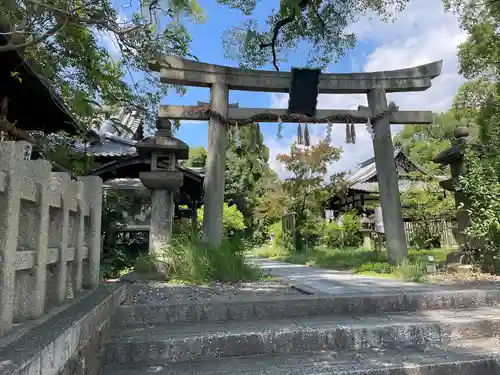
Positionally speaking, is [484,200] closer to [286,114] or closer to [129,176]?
[286,114]

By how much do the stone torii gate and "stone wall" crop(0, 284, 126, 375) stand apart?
170 inches

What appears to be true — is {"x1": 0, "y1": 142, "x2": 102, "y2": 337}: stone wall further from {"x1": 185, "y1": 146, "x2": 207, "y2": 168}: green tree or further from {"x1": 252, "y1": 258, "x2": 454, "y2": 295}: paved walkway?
{"x1": 185, "y1": 146, "x2": 207, "y2": 168}: green tree

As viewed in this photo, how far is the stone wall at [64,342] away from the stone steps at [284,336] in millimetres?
327

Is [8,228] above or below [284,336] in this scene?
above

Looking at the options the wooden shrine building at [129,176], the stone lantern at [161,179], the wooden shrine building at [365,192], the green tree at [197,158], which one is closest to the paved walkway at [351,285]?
the stone lantern at [161,179]

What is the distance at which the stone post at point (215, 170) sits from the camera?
23.4ft

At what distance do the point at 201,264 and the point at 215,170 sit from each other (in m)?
2.37

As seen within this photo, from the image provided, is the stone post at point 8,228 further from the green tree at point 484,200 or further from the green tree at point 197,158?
the green tree at point 197,158

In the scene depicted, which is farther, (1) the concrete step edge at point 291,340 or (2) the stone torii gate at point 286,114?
(2) the stone torii gate at point 286,114

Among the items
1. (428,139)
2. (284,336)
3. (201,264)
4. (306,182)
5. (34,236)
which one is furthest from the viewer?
(428,139)

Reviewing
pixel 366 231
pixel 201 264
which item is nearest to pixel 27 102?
pixel 201 264

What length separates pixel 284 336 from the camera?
318 cm

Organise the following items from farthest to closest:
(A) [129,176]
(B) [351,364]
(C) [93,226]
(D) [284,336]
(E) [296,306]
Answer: (A) [129,176], (E) [296,306], (C) [93,226], (D) [284,336], (B) [351,364]

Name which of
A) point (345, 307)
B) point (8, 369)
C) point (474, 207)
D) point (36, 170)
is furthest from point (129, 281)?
point (474, 207)
